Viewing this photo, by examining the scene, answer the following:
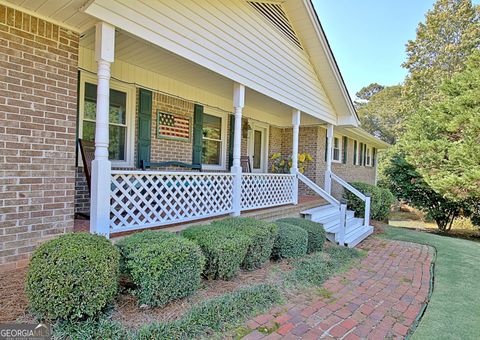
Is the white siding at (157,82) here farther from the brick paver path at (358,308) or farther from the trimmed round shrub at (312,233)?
the brick paver path at (358,308)

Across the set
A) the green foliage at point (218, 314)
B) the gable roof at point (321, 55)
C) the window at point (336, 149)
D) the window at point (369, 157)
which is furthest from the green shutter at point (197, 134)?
the window at point (369, 157)

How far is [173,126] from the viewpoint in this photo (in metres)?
6.61

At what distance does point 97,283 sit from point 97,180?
4.78ft

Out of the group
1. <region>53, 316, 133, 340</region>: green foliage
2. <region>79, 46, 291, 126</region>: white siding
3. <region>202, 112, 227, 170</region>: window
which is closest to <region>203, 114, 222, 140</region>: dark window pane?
<region>202, 112, 227, 170</region>: window

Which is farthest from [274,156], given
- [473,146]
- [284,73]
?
[473,146]

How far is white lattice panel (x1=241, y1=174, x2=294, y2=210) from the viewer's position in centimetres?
607

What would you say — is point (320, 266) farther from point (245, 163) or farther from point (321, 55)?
point (321, 55)

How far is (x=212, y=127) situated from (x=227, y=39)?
116 inches

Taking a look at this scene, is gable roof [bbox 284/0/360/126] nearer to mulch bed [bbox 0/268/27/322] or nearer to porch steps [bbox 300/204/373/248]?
→ porch steps [bbox 300/204/373/248]

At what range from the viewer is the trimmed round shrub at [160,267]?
105 inches

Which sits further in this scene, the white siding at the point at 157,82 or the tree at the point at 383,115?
the tree at the point at 383,115

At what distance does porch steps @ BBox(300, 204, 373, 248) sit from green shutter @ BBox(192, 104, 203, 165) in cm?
314

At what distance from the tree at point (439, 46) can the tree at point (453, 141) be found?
1136cm

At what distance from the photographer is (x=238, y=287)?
3.46m
